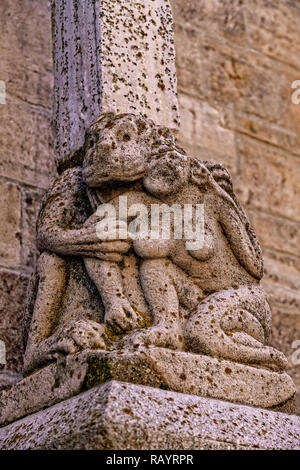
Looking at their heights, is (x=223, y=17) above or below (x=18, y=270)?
above

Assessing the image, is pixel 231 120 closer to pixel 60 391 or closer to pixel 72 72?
pixel 72 72

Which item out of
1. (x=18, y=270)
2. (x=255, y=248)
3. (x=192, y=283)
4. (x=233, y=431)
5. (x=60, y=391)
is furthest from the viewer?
(x=18, y=270)

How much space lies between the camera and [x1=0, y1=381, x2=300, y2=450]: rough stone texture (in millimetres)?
1679

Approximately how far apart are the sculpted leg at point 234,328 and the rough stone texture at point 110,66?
2.43ft

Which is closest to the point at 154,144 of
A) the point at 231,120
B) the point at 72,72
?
the point at 72,72

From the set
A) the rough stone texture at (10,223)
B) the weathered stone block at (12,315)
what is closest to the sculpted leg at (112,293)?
the weathered stone block at (12,315)

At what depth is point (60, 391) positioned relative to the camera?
6.48ft

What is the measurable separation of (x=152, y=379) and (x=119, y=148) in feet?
2.38

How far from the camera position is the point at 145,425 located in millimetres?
1700

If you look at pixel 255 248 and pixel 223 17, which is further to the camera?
pixel 223 17

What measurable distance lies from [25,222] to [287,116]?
1889 mm

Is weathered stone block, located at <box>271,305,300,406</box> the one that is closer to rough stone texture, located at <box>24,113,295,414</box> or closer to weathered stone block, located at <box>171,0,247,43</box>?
rough stone texture, located at <box>24,113,295,414</box>

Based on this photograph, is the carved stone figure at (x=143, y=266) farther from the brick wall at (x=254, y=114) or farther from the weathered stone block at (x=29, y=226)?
the brick wall at (x=254, y=114)
